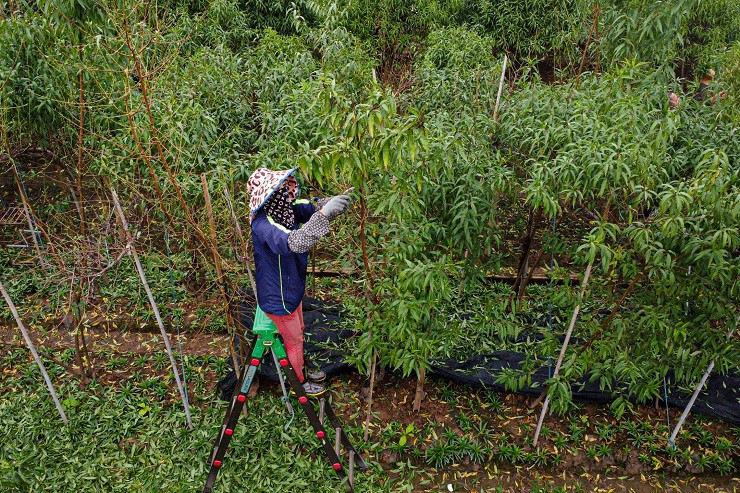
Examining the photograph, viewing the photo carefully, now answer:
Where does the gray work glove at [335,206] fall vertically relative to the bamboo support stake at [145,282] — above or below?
above

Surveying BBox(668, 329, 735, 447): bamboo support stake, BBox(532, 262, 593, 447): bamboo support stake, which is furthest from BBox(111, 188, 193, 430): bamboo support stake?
BBox(668, 329, 735, 447): bamboo support stake

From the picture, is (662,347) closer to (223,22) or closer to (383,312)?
(383,312)

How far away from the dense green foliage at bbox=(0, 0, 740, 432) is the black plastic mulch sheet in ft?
0.48

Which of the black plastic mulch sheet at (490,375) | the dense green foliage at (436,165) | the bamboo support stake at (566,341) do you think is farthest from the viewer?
the black plastic mulch sheet at (490,375)

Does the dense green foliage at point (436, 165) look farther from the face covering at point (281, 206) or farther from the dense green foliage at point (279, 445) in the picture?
the dense green foliage at point (279, 445)

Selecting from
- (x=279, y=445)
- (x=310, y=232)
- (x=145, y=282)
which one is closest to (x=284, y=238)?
(x=310, y=232)

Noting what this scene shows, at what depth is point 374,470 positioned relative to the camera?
3.33m

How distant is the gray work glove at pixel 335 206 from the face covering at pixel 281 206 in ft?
1.05

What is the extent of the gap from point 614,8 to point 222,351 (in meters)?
3.69

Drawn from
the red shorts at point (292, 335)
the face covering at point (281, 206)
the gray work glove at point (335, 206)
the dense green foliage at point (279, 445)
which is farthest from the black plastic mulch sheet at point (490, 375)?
the gray work glove at point (335, 206)

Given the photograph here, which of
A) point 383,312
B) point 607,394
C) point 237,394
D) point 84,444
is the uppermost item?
point 383,312

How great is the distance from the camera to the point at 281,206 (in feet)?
9.37

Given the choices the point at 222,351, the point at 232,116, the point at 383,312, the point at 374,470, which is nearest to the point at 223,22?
the point at 232,116

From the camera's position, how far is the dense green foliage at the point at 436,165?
278 cm
